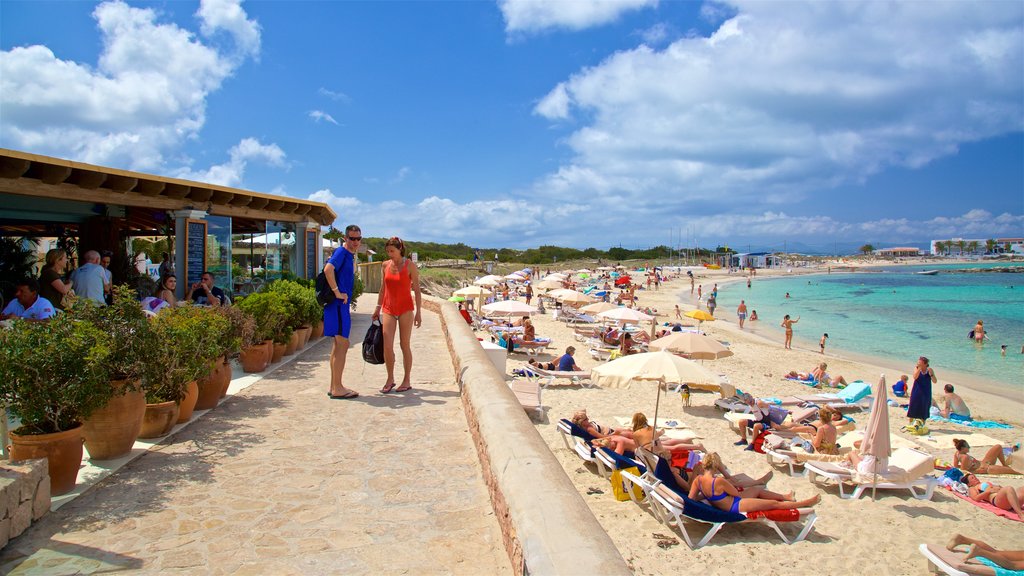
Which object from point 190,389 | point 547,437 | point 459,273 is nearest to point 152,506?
point 190,389

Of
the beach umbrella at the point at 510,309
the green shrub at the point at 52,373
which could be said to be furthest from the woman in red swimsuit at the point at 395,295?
the beach umbrella at the point at 510,309

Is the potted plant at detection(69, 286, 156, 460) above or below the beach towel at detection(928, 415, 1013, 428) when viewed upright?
above

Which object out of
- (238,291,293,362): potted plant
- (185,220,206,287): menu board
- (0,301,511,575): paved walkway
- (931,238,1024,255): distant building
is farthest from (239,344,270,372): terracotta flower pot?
(931,238,1024,255): distant building

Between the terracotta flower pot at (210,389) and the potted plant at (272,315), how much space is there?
1648mm

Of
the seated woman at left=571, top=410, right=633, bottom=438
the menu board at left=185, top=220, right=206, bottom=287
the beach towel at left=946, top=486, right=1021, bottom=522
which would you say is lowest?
the beach towel at left=946, top=486, right=1021, bottom=522

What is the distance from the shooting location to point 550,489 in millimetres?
2881

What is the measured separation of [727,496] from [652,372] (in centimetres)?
207

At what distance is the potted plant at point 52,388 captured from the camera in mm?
3240

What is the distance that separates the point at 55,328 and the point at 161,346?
75cm

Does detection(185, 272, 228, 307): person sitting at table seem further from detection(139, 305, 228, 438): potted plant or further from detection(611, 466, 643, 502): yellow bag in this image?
detection(611, 466, 643, 502): yellow bag

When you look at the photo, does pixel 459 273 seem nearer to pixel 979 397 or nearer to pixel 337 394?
pixel 979 397

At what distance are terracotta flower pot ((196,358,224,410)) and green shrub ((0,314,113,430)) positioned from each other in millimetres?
1507

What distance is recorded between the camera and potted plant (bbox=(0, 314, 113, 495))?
3240 mm

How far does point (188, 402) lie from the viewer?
15.6 feet
